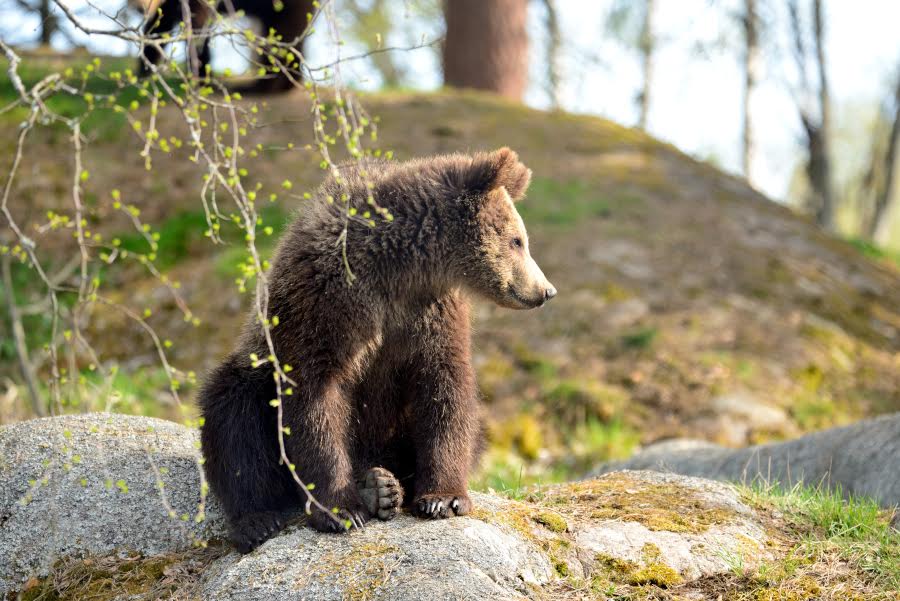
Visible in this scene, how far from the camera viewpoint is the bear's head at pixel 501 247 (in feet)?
14.8

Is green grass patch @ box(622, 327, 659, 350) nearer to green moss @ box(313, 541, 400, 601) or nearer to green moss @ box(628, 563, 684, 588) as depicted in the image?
green moss @ box(628, 563, 684, 588)

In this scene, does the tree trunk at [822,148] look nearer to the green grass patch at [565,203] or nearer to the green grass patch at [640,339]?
the green grass patch at [565,203]

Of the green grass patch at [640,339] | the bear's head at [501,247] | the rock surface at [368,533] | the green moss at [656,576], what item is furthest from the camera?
the green grass patch at [640,339]

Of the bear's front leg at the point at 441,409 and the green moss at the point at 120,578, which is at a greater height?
the bear's front leg at the point at 441,409

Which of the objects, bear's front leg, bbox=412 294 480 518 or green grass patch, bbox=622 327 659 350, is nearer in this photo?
bear's front leg, bbox=412 294 480 518

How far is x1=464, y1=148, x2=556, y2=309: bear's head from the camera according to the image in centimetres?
451

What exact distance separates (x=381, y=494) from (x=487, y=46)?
1208 centimetres

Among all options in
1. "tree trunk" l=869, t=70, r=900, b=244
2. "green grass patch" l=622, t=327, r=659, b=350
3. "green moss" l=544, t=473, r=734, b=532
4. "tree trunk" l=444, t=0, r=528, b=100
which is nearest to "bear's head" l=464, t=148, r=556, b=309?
"green moss" l=544, t=473, r=734, b=532

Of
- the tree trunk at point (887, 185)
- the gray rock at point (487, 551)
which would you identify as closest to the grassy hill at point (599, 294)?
the gray rock at point (487, 551)

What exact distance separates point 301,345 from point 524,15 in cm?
1226

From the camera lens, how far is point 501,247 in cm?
457

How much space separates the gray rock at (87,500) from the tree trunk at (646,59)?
18252 mm

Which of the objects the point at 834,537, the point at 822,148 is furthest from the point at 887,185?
the point at 834,537

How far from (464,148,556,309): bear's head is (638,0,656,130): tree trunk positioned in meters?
17.6
